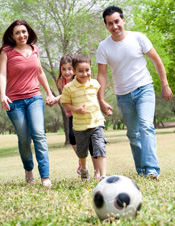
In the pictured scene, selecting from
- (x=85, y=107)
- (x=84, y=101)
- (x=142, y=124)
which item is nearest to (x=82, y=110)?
Result: (x=85, y=107)

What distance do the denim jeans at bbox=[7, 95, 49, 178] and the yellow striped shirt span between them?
0.47 m

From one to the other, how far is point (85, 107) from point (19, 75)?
1192 millimetres

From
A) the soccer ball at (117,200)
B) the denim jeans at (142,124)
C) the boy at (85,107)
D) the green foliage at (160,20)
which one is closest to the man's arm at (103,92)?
the boy at (85,107)

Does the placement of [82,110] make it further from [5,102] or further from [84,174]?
[84,174]

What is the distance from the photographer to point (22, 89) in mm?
6512

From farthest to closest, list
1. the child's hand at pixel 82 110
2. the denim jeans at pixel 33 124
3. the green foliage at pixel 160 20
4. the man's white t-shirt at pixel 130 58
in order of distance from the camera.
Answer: the green foliage at pixel 160 20 < the man's white t-shirt at pixel 130 58 < the denim jeans at pixel 33 124 < the child's hand at pixel 82 110

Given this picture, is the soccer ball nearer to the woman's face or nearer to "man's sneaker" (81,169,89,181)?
"man's sneaker" (81,169,89,181)

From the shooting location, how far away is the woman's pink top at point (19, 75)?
21.3 ft

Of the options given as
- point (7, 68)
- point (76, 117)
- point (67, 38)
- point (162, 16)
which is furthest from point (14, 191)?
point (162, 16)

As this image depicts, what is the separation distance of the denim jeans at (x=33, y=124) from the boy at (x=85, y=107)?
473 mm

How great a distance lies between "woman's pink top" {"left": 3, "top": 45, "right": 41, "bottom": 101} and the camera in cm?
650

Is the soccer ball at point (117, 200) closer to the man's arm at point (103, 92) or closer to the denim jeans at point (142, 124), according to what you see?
the denim jeans at point (142, 124)

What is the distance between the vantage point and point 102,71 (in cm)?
694

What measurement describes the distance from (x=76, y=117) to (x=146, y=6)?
2783cm
